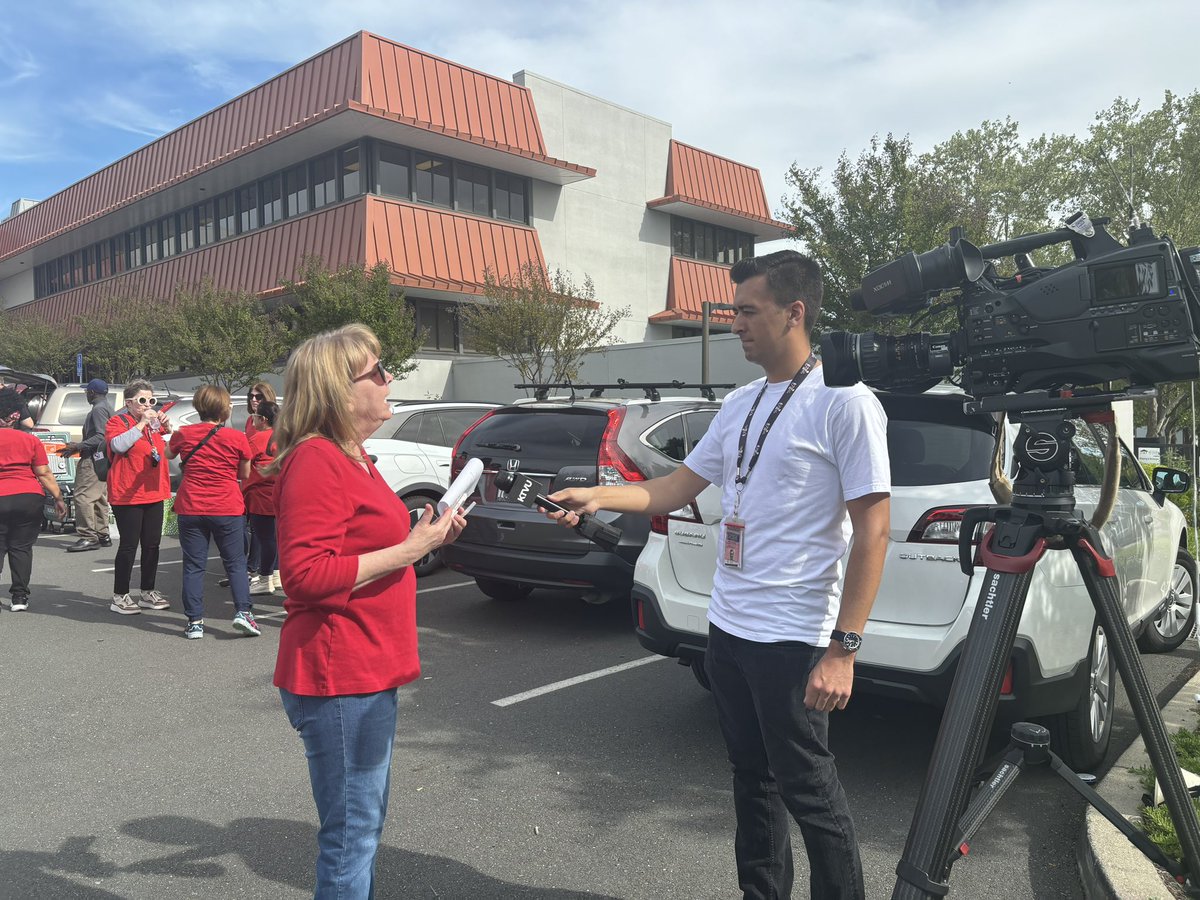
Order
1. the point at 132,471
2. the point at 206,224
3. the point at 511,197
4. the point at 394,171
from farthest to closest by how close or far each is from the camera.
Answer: the point at 206,224 < the point at 511,197 < the point at 394,171 < the point at 132,471

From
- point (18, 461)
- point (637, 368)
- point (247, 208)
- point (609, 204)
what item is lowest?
point (18, 461)

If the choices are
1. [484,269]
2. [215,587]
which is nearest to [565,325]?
[484,269]

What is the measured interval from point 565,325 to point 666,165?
1246 cm

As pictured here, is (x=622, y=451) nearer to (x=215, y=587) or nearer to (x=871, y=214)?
(x=215, y=587)

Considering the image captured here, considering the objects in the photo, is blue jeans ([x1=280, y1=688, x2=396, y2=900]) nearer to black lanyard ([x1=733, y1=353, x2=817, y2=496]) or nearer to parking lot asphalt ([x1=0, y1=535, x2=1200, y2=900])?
parking lot asphalt ([x1=0, y1=535, x2=1200, y2=900])

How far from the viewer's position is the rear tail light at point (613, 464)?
6.06 metres

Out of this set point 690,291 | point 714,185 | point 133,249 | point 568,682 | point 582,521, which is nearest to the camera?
point 582,521

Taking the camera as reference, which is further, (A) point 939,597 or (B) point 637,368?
(B) point 637,368

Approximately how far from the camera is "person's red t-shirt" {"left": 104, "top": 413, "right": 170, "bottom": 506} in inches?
277

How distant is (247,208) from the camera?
28391mm

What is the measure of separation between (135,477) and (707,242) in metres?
29.2

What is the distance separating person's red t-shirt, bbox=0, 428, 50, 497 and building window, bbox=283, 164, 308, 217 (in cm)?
2021

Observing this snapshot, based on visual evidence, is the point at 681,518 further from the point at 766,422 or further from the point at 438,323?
the point at 438,323

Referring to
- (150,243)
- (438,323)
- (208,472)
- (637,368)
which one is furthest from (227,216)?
(208,472)
